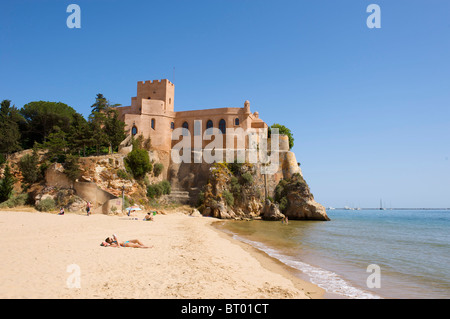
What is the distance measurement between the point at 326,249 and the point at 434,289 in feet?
21.0

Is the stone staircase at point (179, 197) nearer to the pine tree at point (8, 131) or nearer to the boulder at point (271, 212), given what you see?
the boulder at point (271, 212)

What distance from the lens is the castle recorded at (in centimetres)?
3512

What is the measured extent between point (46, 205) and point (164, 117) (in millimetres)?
17949

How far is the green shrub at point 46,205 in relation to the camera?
73.7 ft

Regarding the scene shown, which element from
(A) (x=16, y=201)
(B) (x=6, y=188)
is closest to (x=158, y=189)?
(A) (x=16, y=201)

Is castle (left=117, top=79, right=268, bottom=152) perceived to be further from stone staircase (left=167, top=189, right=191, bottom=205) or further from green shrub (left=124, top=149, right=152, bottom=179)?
stone staircase (left=167, top=189, right=191, bottom=205)

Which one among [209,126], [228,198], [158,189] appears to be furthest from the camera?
[209,126]

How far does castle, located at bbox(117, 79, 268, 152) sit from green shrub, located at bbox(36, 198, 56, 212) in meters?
13.7

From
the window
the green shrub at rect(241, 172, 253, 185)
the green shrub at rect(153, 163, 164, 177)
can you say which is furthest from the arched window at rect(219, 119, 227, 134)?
the green shrub at rect(153, 163, 164, 177)

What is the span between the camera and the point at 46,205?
74.2 ft

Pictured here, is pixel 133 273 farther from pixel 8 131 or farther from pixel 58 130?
pixel 8 131

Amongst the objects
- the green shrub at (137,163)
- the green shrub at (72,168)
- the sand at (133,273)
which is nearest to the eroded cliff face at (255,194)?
the green shrub at (137,163)

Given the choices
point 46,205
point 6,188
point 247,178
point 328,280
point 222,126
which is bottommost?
point 328,280
